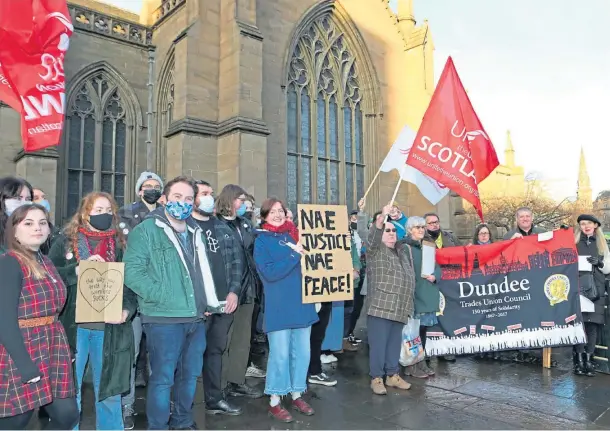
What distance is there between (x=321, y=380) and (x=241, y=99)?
873cm

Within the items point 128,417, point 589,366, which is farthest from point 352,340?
point 128,417

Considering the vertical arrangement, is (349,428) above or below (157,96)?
below

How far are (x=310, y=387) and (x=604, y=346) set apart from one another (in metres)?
3.98

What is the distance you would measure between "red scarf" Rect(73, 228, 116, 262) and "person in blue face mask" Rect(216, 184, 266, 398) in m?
1.34

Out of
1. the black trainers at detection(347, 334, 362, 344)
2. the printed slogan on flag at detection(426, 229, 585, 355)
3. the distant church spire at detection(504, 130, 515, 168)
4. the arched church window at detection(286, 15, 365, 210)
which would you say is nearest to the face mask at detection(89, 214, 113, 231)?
the printed slogan on flag at detection(426, 229, 585, 355)

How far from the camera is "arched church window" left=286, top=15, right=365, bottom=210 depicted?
15.0m

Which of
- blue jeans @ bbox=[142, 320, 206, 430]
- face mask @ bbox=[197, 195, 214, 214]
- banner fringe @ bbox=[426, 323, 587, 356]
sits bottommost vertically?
banner fringe @ bbox=[426, 323, 587, 356]

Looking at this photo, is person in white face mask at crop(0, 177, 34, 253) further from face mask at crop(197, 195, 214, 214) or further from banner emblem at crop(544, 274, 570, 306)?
banner emblem at crop(544, 274, 570, 306)

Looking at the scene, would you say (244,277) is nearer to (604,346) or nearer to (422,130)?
(422,130)

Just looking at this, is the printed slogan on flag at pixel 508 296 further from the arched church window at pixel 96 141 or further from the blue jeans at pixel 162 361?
the arched church window at pixel 96 141

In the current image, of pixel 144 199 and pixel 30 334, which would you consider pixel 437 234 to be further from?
pixel 30 334

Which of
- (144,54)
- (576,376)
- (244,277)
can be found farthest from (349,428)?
(144,54)

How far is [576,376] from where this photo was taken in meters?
5.68

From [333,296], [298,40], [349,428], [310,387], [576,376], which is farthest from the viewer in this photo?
[298,40]
